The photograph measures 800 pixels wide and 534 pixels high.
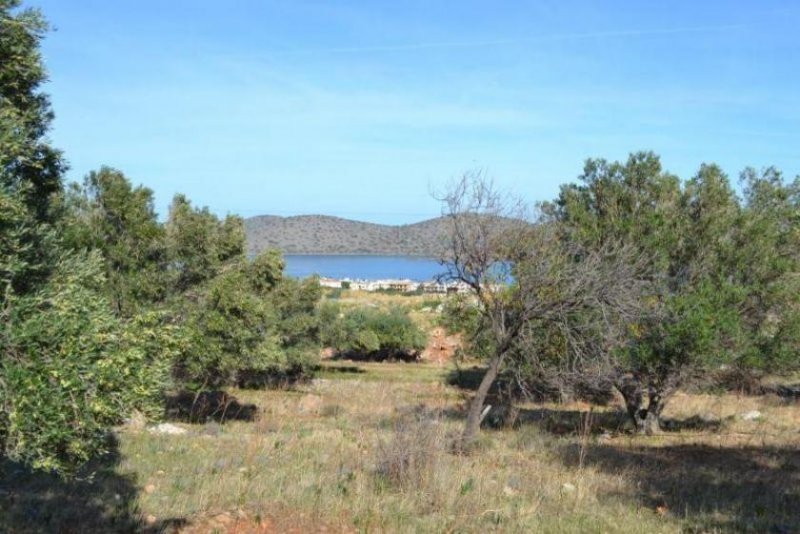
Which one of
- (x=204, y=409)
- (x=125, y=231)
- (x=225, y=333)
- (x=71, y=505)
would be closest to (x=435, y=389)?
(x=204, y=409)

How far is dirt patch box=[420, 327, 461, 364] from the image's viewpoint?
51156mm

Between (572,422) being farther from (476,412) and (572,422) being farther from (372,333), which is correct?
(372,333)

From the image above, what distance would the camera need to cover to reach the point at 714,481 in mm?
12047

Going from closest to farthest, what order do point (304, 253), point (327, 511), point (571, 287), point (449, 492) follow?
point (327, 511) → point (449, 492) → point (571, 287) → point (304, 253)

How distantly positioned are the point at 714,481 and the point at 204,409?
675 inches

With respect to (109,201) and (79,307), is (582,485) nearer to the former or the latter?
(79,307)

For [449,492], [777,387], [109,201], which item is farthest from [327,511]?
[777,387]

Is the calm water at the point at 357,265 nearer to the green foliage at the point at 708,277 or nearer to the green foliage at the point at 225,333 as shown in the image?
the green foliage at the point at 225,333

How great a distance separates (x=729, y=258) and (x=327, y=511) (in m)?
13.7

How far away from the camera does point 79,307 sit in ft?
15.3

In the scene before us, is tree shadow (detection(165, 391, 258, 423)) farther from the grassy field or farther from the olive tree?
the olive tree

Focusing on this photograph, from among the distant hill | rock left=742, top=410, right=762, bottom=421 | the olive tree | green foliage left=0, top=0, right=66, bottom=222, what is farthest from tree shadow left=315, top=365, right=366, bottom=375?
the distant hill

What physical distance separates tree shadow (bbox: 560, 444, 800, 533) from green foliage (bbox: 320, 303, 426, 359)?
32.0m

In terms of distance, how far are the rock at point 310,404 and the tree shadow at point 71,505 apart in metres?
14.1
